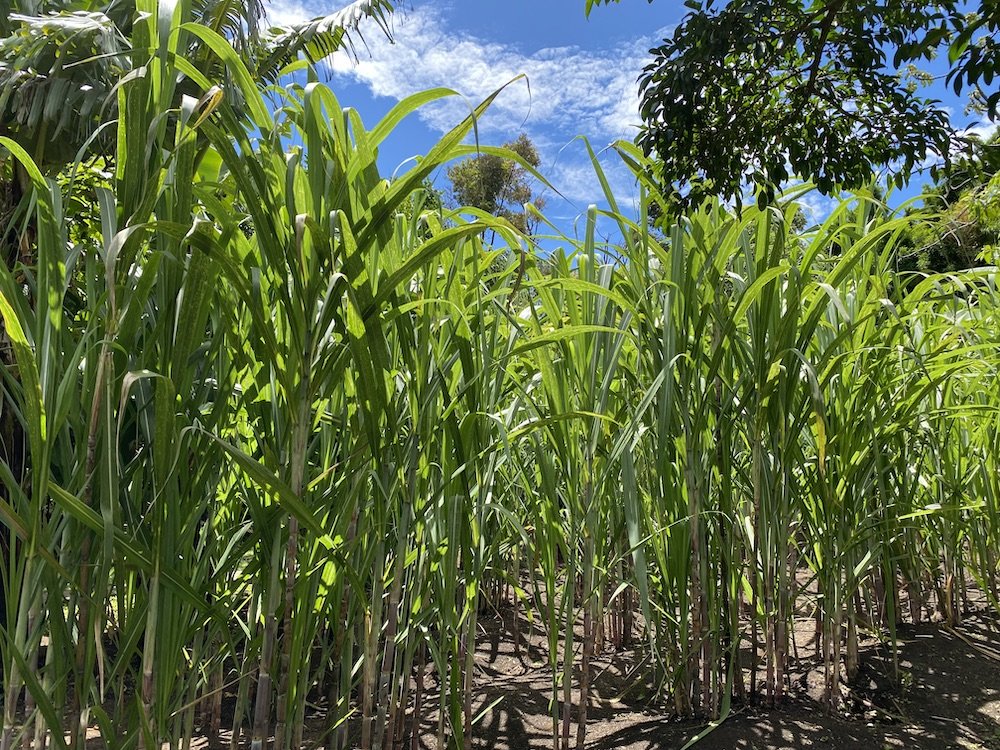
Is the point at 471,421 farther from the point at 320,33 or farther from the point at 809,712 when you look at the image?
the point at 320,33

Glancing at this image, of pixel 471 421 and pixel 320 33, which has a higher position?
pixel 320 33

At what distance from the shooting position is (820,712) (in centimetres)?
145

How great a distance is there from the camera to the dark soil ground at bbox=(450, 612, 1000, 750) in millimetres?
1354

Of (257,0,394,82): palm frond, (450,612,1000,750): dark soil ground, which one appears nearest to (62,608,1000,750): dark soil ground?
(450,612,1000,750): dark soil ground

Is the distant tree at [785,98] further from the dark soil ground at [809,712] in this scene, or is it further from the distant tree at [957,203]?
the dark soil ground at [809,712]

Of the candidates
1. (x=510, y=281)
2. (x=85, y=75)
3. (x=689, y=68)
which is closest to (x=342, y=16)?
(x=85, y=75)

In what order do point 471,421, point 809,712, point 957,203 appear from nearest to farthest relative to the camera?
point 471,421, point 809,712, point 957,203

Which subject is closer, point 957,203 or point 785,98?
point 785,98

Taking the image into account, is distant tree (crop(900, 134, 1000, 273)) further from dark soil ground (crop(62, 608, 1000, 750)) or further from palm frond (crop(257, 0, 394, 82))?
palm frond (crop(257, 0, 394, 82))

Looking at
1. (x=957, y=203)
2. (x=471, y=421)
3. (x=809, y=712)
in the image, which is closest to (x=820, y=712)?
(x=809, y=712)

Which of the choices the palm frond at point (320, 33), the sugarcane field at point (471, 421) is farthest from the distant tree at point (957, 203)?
the palm frond at point (320, 33)

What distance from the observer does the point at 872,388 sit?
136 centimetres

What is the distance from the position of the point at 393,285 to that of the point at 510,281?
0.60 meters

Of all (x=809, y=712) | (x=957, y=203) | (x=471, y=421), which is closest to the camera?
(x=471, y=421)
